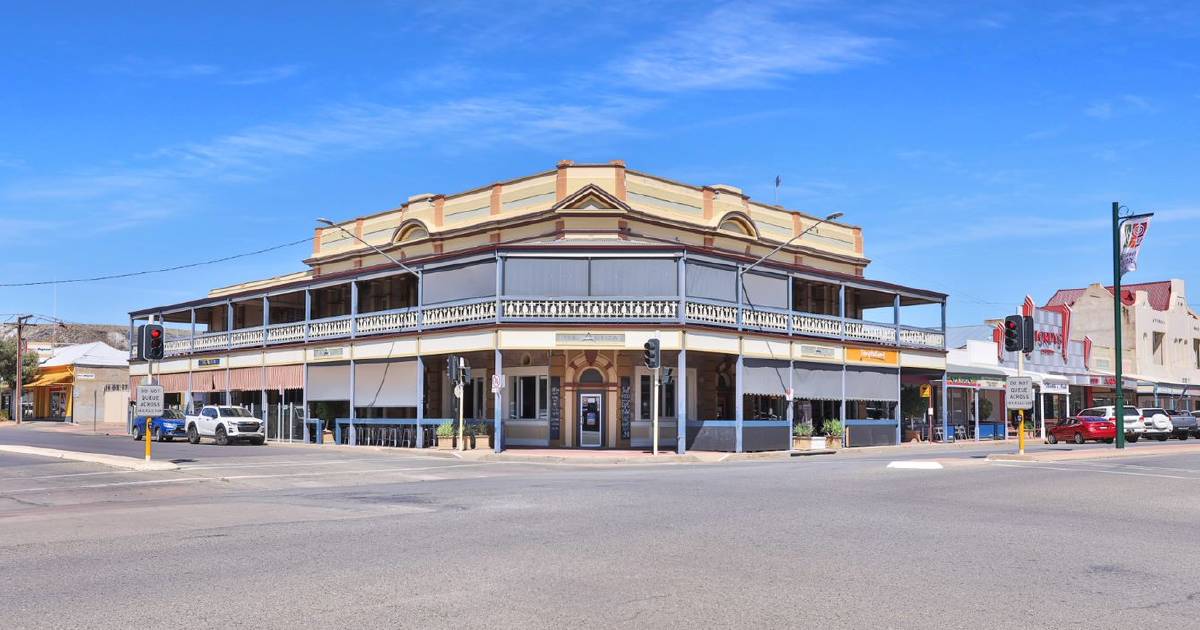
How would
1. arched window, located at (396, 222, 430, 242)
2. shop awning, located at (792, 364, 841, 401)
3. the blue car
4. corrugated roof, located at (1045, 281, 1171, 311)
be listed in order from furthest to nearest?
corrugated roof, located at (1045, 281, 1171, 311) < arched window, located at (396, 222, 430, 242) < the blue car < shop awning, located at (792, 364, 841, 401)

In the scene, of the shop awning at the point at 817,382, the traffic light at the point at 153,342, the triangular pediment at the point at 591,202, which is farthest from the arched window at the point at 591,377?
the traffic light at the point at 153,342

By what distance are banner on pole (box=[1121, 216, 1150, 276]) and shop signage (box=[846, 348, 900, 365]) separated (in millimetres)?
9686

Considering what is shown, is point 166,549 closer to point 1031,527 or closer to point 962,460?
point 1031,527

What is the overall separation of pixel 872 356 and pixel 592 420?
11.5 meters

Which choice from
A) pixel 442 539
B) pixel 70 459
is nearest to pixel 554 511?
pixel 442 539

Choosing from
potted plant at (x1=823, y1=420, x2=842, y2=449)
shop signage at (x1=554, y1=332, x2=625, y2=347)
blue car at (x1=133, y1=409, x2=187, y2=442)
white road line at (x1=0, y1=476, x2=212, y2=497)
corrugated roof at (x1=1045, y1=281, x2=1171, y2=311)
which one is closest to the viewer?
white road line at (x1=0, y1=476, x2=212, y2=497)

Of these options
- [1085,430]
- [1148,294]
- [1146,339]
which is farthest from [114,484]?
[1148,294]

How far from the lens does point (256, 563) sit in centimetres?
982

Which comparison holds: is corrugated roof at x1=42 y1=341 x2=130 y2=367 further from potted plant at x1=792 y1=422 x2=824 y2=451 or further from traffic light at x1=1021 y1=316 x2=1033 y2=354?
traffic light at x1=1021 y1=316 x2=1033 y2=354

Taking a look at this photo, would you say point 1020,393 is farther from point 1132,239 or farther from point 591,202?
point 591,202

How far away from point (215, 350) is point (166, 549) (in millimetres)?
38625

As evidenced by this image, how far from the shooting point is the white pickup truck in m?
38.4

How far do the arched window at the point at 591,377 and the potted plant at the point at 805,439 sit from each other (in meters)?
6.84

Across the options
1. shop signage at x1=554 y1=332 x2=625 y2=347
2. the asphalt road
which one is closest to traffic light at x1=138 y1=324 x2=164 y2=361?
the asphalt road
